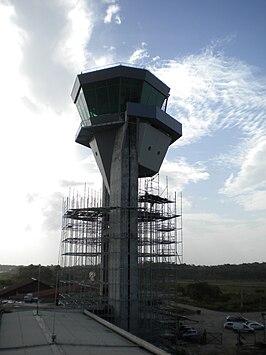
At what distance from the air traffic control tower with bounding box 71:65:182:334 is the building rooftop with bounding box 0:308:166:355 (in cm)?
520

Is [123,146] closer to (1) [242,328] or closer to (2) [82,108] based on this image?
(2) [82,108]

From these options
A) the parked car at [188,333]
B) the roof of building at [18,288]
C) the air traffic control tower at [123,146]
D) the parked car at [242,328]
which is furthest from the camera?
the roof of building at [18,288]

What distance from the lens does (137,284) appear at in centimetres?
3030

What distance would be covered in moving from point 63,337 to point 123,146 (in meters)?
17.6

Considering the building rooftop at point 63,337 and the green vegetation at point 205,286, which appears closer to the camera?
the building rooftop at point 63,337

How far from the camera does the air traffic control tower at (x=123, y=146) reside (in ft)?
99.7

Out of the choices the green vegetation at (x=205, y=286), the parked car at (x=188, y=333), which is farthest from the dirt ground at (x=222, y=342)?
the green vegetation at (x=205, y=286)

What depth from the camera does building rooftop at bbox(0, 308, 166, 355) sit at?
15.5 meters

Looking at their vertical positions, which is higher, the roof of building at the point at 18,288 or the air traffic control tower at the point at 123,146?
the air traffic control tower at the point at 123,146

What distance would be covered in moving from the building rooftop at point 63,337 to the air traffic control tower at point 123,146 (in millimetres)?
5205

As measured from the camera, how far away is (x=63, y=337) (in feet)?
59.4

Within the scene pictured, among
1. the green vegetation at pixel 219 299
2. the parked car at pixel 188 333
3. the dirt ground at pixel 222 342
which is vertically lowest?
the dirt ground at pixel 222 342

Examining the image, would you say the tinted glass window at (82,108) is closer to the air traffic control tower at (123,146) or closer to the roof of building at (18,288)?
the air traffic control tower at (123,146)

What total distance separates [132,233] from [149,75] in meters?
13.0
